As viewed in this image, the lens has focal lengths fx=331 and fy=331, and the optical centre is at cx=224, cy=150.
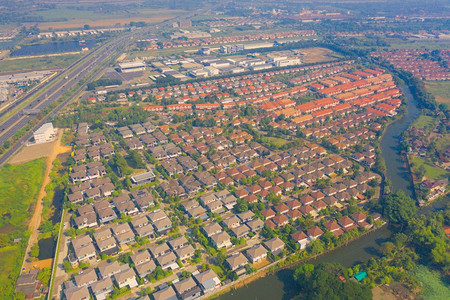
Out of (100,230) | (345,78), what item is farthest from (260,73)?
(100,230)

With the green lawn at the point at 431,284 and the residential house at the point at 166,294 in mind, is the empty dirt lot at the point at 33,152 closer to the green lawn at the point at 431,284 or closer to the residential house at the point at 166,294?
the residential house at the point at 166,294

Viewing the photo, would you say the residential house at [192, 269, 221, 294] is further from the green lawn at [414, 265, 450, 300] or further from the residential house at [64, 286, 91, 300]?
the green lawn at [414, 265, 450, 300]

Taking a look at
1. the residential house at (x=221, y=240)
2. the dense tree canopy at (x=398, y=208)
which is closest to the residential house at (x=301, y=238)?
the residential house at (x=221, y=240)

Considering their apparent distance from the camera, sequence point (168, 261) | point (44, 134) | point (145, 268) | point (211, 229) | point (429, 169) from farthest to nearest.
Answer: point (44, 134) → point (429, 169) → point (211, 229) → point (168, 261) → point (145, 268)

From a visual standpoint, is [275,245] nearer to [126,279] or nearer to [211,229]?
[211,229]

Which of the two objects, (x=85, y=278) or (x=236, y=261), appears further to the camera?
(x=236, y=261)

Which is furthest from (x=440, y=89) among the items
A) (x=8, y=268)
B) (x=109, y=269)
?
(x=8, y=268)
